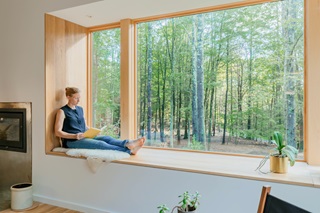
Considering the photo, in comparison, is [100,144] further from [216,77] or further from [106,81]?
[216,77]

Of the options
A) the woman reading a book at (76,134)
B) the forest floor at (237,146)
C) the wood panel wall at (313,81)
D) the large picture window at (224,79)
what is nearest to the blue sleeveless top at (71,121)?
the woman reading a book at (76,134)

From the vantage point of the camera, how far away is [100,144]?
262 cm

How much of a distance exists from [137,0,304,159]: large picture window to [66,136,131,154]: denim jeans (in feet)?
1.40

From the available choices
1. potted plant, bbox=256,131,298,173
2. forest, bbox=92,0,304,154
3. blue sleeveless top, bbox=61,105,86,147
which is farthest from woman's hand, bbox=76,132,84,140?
potted plant, bbox=256,131,298,173

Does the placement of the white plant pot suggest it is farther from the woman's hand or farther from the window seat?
the woman's hand

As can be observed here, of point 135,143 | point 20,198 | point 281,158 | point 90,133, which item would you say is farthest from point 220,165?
point 20,198

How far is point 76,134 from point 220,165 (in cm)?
159

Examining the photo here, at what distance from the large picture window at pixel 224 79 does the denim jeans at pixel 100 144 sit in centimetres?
43

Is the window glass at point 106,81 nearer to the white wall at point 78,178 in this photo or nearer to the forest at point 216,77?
the forest at point 216,77

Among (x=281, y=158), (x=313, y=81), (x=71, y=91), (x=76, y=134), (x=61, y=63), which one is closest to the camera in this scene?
(x=281, y=158)

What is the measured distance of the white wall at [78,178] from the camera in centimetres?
183

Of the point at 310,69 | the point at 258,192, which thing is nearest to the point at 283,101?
the point at 310,69

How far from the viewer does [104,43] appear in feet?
10.5

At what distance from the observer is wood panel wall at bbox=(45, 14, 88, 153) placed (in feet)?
9.08
